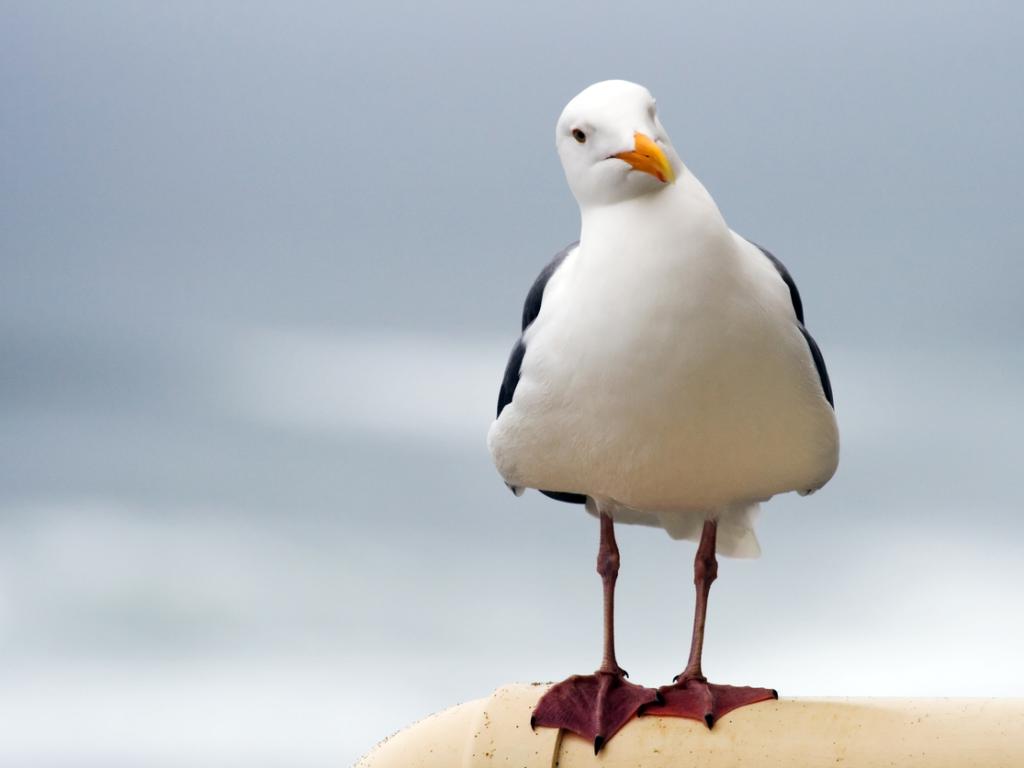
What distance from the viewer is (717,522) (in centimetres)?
571

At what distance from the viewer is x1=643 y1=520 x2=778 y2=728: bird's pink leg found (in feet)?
17.5

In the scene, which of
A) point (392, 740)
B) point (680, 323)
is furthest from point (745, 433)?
point (392, 740)

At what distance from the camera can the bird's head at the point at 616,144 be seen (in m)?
5.14

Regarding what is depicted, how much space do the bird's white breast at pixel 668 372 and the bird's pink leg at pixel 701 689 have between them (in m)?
0.35

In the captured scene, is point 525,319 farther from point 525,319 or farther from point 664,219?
point 664,219

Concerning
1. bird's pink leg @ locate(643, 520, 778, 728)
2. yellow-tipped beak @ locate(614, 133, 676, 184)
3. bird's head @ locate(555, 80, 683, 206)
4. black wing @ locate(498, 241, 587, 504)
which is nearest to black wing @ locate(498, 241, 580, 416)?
black wing @ locate(498, 241, 587, 504)

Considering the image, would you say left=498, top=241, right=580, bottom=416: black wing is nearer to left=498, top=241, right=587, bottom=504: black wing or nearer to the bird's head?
left=498, top=241, right=587, bottom=504: black wing

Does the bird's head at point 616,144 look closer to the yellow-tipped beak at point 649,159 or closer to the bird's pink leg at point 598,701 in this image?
the yellow-tipped beak at point 649,159

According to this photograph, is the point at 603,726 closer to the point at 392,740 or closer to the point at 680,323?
the point at 392,740

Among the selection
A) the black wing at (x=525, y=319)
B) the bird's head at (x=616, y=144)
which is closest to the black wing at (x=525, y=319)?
the black wing at (x=525, y=319)

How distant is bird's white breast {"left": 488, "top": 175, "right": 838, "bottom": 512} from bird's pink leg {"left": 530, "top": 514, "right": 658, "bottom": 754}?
50 cm

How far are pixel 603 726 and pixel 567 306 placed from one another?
108cm

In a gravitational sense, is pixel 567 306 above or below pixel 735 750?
above

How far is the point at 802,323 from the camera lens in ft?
18.1
